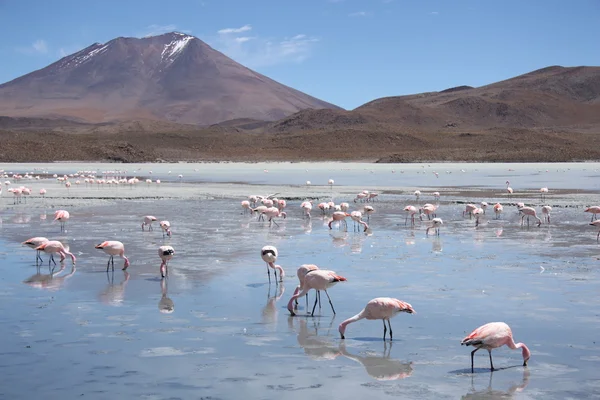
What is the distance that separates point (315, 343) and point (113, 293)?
3667 millimetres

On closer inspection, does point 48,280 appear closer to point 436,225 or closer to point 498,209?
point 436,225

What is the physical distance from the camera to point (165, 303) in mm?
10367

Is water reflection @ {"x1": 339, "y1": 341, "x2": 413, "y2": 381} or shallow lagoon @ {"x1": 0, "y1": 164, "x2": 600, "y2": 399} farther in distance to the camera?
water reflection @ {"x1": 339, "y1": 341, "x2": 413, "y2": 381}

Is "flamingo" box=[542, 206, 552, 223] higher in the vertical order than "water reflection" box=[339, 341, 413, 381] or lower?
higher

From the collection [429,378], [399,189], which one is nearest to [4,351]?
[429,378]

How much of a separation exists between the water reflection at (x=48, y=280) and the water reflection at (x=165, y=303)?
1482 millimetres

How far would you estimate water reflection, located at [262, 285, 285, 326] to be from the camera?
9.55 metres

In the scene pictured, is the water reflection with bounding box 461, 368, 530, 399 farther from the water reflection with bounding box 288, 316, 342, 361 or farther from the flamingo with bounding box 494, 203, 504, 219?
the flamingo with bounding box 494, 203, 504, 219

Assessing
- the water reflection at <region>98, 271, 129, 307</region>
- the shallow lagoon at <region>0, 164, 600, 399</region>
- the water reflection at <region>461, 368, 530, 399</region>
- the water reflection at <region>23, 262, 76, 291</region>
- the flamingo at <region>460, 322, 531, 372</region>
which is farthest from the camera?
the water reflection at <region>23, 262, 76, 291</region>

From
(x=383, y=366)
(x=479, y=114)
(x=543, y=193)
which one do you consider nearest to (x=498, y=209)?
(x=543, y=193)

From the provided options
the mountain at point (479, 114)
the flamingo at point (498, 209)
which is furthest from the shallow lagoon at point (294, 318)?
the mountain at point (479, 114)

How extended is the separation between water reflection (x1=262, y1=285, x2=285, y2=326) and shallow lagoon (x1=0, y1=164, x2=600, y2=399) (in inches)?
1.0

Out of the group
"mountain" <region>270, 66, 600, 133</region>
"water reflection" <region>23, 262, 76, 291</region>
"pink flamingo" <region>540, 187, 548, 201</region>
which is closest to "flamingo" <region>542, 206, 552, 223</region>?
"pink flamingo" <region>540, 187, 548, 201</region>

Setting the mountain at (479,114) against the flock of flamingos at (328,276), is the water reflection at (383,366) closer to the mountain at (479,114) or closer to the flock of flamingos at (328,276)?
the flock of flamingos at (328,276)
